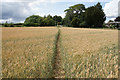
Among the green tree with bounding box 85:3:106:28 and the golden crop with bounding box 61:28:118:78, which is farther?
the green tree with bounding box 85:3:106:28

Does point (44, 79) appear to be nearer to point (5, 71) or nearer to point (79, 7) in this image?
point (5, 71)

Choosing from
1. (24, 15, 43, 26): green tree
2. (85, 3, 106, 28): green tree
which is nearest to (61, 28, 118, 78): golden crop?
(85, 3, 106, 28): green tree

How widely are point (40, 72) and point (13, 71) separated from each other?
2.71 ft

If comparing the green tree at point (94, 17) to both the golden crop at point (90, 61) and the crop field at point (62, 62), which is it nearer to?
the golden crop at point (90, 61)

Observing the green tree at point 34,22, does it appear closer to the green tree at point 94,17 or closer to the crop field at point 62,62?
the green tree at point 94,17

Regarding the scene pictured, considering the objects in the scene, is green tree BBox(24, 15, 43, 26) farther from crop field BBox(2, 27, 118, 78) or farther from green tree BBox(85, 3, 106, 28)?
crop field BBox(2, 27, 118, 78)

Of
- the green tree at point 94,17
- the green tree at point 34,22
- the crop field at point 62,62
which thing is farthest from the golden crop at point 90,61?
the green tree at point 34,22

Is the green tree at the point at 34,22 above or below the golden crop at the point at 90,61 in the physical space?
above

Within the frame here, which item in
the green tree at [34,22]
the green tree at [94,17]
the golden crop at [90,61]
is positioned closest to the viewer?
the golden crop at [90,61]

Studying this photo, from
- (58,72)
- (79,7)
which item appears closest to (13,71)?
(58,72)

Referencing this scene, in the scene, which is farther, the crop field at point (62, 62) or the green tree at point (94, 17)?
the green tree at point (94, 17)

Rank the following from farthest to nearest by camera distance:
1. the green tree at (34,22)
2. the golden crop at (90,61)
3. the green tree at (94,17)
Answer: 1. the green tree at (34,22)
2. the green tree at (94,17)
3. the golden crop at (90,61)

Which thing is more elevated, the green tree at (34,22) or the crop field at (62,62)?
the green tree at (34,22)

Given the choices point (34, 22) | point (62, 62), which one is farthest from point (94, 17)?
point (34, 22)
